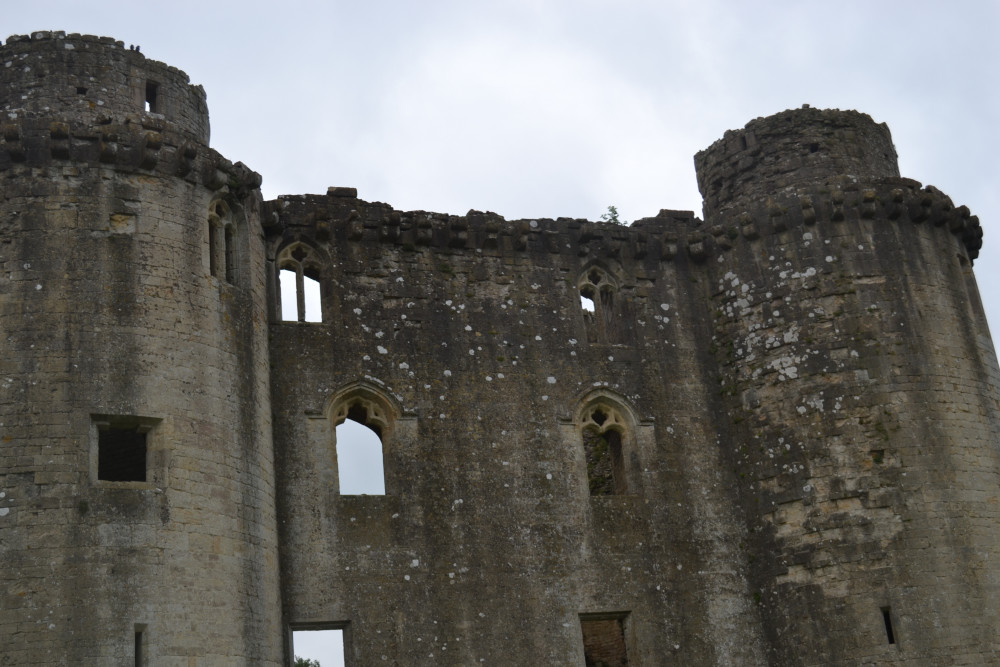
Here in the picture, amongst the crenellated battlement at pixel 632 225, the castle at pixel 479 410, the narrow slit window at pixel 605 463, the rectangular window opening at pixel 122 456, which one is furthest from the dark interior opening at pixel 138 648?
the narrow slit window at pixel 605 463

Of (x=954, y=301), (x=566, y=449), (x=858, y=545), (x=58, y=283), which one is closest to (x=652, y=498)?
(x=566, y=449)

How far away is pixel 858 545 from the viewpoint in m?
16.9

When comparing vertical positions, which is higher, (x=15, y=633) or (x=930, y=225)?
(x=930, y=225)

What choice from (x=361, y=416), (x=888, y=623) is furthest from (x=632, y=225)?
(x=888, y=623)

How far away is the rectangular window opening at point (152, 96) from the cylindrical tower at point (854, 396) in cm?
842

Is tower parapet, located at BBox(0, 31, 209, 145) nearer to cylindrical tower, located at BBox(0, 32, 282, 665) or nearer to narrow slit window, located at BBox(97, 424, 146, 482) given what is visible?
cylindrical tower, located at BBox(0, 32, 282, 665)

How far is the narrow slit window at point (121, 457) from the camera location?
56.0 feet

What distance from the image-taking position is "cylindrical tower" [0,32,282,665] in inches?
529

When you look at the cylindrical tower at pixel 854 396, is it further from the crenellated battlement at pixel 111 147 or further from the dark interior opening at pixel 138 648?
the dark interior opening at pixel 138 648

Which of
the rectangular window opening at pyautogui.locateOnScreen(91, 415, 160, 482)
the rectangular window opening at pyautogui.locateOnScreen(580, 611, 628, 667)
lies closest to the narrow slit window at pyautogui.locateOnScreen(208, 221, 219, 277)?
the rectangular window opening at pyautogui.locateOnScreen(91, 415, 160, 482)

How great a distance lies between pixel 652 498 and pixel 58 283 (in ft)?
27.5

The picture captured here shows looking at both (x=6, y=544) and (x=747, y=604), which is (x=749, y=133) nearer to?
(x=747, y=604)

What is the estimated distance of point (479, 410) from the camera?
57.7ft

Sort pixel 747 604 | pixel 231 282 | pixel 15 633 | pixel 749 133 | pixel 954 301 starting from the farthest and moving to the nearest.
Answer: pixel 749 133, pixel 954 301, pixel 747 604, pixel 231 282, pixel 15 633
